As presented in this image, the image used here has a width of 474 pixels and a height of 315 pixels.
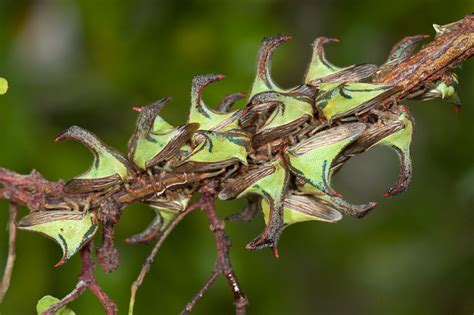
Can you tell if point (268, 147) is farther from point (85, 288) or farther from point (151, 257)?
point (85, 288)

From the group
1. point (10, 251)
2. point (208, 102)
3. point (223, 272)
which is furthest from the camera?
point (208, 102)

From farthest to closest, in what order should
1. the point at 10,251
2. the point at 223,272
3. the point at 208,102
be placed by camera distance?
the point at 208,102, the point at 10,251, the point at 223,272

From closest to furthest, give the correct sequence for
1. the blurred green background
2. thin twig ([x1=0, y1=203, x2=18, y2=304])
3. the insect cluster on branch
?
the insect cluster on branch, thin twig ([x1=0, y1=203, x2=18, y2=304]), the blurred green background

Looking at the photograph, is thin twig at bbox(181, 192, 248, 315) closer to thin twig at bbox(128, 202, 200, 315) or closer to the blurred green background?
thin twig at bbox(128, 202, 200, 315)

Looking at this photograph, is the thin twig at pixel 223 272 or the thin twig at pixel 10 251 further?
the thin twig at pixel 10 251

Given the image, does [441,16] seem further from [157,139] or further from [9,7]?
[157,139]

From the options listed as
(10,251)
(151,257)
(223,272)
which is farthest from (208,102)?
(223,272)

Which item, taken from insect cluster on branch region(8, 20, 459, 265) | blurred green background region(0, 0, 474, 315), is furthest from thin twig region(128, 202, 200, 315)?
blurred green background region(0, 0, 474, 315)

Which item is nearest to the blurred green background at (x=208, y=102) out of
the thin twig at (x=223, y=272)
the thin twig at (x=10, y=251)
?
the thin twig at (x=10, y=251)

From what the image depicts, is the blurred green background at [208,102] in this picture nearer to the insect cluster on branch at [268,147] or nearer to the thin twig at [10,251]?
the thin twig at [10,251]
